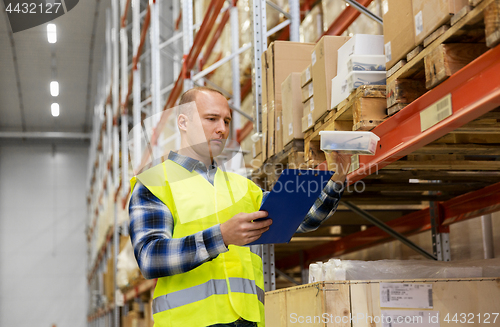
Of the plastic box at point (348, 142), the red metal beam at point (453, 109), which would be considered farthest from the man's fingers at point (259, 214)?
the red metal beam at point (453, 109)

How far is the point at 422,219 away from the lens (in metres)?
4.78

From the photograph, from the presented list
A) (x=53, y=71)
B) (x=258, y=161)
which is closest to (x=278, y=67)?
(x=258, y=161)

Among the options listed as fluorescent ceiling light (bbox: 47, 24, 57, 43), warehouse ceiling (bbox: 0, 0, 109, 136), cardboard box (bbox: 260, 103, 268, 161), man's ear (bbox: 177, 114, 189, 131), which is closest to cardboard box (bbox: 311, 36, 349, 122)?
man's ear (bbox: 177, 114, 189, 131)

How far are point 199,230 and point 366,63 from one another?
1237mm

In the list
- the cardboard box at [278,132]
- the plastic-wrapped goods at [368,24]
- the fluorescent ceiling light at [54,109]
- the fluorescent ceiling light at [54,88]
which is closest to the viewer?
the cardboard box at [278,132]

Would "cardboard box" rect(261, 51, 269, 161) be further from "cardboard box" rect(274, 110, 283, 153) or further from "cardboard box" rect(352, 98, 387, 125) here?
"cardboard box" rect(352, 98, 387, 125)

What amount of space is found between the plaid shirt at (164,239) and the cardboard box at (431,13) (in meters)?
1.07

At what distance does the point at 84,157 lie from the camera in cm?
2470

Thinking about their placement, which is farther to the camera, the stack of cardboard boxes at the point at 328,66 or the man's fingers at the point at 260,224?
the stack of cardboard boxes at the point at 328,66

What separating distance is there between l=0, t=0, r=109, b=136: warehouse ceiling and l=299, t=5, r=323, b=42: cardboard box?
1068cm

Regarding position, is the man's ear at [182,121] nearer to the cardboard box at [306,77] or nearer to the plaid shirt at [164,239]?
the plaid shirt at [164,239]

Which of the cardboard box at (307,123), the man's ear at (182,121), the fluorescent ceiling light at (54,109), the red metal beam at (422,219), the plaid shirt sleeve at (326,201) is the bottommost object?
the plaid shirt sleeve at (326,201)

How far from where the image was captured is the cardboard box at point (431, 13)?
2098 millimetres

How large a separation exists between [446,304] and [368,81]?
114 cm
